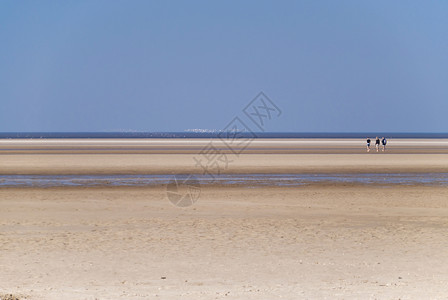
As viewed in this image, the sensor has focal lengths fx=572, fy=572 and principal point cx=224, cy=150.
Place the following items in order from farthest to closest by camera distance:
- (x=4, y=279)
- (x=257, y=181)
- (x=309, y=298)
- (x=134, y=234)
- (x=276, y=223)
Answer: (x=257, y=181)
(x=276, y=223)
(x=134, y=234)
(x=4, y=279)
(x=309, y=298)

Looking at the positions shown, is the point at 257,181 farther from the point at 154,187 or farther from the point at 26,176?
the point at 26,176

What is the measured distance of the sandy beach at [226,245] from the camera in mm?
9219

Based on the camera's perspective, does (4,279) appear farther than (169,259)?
No

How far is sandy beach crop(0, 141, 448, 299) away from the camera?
9219 mm

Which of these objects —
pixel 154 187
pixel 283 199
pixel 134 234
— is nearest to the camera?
pixel 134 234

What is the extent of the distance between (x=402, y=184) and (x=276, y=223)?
42.9ft

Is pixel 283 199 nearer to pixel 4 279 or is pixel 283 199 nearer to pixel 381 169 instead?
pixel 4 279

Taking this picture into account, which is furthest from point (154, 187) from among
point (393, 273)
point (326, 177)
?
point (393, 273)

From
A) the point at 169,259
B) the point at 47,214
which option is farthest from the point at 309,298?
the point at 47,214

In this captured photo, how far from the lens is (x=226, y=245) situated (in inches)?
500

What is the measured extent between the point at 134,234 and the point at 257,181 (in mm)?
14725

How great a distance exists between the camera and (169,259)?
37.2ft

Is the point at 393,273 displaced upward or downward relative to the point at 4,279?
upward

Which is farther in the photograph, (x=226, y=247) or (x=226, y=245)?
(x=226, y=245)
